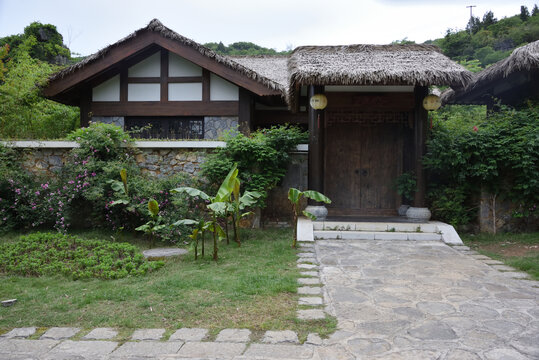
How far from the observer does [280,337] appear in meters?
3.05

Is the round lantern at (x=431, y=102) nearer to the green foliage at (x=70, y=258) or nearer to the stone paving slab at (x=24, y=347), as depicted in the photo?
the green foliage at (x=70, y=258)

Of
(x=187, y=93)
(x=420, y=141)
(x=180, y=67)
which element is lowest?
(x=420, y=141)

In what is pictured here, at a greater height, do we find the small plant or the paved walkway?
the small plant

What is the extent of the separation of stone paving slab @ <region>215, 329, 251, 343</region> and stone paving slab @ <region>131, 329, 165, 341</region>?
0.50m

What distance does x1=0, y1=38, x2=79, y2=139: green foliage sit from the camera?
380 inches

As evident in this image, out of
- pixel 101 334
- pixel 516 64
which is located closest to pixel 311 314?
pixel 101 334

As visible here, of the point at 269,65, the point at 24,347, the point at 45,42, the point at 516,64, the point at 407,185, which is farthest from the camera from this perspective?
the point at 45,42

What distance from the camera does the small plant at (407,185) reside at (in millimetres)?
8305

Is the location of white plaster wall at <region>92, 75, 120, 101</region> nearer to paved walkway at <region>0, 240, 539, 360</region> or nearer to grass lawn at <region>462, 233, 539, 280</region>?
paved walkway at <region>0, 240, 539, 360</region>

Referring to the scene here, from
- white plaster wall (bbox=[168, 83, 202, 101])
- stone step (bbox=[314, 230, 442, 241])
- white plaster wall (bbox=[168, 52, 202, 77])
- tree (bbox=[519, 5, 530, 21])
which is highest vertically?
tree (bbox=[519, 5, 530, 21])

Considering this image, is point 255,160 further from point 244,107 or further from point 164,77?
point 164,77

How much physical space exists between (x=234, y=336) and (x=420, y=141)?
252 inches

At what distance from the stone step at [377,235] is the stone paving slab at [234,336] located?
4.26m

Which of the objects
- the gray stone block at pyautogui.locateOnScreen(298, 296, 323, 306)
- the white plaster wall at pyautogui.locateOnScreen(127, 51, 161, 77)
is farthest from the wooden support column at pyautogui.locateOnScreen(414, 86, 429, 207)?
the white plaster wall at pyautogui.locateOnScreen(127, 51, 161, 77)
